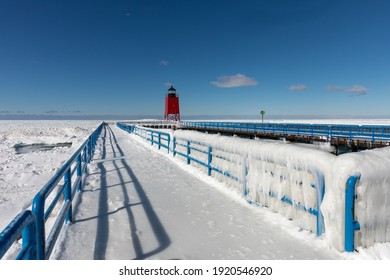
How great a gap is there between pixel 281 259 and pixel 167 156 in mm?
10453

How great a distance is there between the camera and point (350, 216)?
383 cm

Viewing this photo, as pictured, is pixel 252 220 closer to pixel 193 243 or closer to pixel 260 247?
pixel 260 247

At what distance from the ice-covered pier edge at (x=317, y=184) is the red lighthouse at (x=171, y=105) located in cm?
5777

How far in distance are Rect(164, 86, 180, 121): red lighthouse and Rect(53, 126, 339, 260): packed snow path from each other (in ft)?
186

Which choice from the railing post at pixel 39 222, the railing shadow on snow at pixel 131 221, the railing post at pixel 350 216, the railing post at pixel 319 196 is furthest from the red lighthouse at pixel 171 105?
the railing post at pixel 39 222

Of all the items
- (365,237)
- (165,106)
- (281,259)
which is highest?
(165,106)

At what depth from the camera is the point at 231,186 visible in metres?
7.54

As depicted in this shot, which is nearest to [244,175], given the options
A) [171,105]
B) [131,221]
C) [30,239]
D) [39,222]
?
[131,221]

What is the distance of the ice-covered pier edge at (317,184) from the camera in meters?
3.88

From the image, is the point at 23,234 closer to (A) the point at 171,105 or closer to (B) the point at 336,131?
(B) the point at 336,131

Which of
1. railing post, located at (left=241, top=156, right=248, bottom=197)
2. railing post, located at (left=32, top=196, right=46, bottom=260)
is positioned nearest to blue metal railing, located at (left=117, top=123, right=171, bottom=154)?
railing post, located at (left=241, top=156, right=248, bottom=197)

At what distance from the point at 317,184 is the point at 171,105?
60.9 meters

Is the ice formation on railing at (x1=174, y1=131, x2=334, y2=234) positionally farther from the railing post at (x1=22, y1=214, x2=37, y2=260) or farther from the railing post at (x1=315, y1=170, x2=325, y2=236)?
the railing post at (x1=22, y1=214, x2=37, y2=260)
